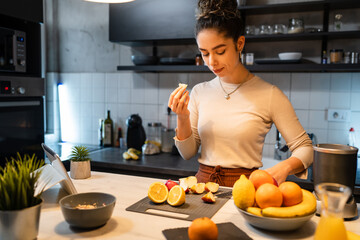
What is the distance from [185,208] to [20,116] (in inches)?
60.2

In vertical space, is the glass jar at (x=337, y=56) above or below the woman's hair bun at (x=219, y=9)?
below

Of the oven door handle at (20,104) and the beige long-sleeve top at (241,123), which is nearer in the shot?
the beige long-sleeve top at (241,123)

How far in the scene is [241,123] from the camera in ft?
5.30

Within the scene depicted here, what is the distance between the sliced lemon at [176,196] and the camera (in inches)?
45.1

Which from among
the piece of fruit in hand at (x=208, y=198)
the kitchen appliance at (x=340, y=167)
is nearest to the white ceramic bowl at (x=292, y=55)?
the kitchen appliance at (x=340, y=167)

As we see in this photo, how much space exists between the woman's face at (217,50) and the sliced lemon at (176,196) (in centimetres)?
62

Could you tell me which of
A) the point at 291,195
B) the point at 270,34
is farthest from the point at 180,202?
the point at 270,34

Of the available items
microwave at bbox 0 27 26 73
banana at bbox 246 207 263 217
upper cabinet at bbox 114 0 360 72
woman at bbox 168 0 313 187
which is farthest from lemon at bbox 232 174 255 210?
microwave at bbox 0 27 26 73

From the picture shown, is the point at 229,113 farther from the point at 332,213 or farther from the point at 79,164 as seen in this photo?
the point at 332,213

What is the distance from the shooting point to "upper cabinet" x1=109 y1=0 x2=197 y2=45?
2.62 meters

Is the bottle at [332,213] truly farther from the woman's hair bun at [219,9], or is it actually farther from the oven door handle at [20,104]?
the oven door handle at [20,104]

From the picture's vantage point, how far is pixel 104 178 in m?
1.54

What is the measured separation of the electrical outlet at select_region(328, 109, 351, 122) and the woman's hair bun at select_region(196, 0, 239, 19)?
4.72 ft

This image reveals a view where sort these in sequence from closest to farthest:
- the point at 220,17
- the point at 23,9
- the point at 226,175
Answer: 1. the point at 220,17
2. the point at 226,175
3. the point at 23,9
